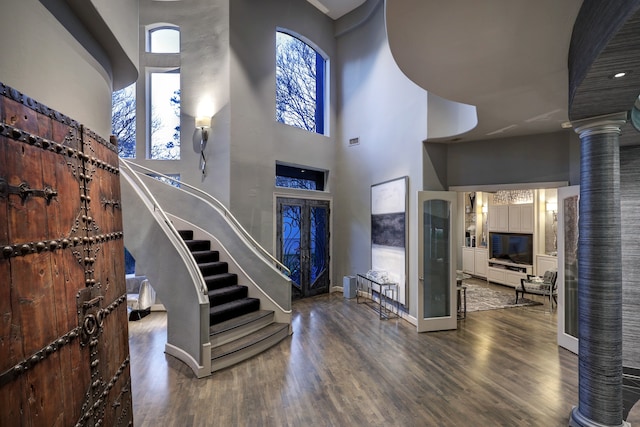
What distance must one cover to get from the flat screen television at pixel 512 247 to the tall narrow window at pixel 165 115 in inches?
339

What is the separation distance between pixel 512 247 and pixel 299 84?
706 cm

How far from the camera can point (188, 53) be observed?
19.4 feet

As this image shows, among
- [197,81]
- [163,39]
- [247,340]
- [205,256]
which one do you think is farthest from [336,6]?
[247,340]

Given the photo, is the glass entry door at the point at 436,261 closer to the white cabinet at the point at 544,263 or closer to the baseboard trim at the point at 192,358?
the baseboard trim at the point at 192,358

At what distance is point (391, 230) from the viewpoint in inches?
229

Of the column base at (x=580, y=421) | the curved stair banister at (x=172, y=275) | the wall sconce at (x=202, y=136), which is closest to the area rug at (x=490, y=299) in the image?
the column base at (x=580, y=421)

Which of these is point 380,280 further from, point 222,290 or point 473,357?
point 222,290

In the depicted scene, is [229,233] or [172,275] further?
[229,233]

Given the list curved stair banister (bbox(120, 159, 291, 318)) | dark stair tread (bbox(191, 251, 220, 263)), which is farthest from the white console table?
dark stair tread (bbox(191, 251, 220, 263))

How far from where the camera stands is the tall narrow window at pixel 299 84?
6758 mm

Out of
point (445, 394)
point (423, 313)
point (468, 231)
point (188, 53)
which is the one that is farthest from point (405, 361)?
point (468, 231)

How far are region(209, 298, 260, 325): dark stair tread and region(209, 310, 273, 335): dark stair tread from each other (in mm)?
56

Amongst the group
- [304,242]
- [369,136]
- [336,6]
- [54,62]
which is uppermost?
[336,6]

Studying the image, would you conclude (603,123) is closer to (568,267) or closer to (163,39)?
(568,267)
